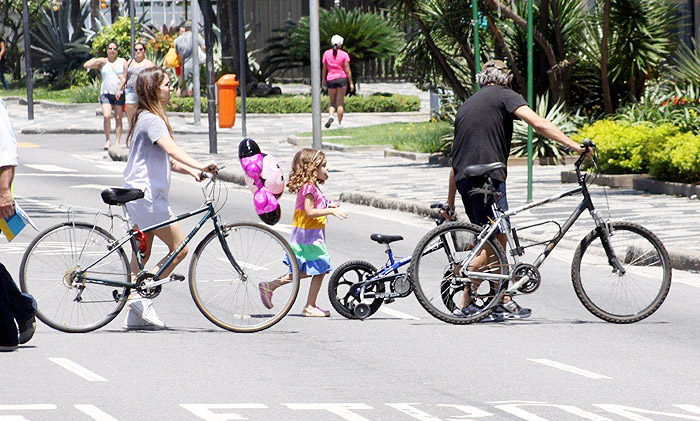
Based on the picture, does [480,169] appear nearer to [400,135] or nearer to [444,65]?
[444,65]

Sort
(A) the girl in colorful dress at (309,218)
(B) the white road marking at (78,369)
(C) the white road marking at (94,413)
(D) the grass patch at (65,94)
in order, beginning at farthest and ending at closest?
(D) the grass patch at (65,94) < (A) the girl in colorful dress at (309,218) < (B) the white road marking at (78,369) < (C) the white road marking at (94,413)

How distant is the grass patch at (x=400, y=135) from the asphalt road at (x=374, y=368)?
11565 millimetres

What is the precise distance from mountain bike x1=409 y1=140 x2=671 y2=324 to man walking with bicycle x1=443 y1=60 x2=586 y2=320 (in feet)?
0.33

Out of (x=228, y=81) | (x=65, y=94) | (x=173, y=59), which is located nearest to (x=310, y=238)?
(x=228, y=81)

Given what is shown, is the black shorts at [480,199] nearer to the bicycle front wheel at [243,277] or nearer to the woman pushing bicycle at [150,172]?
the bicycle front wheel at [243,277]

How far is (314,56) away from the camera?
66.1 ft

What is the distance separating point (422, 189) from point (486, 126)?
7888mm

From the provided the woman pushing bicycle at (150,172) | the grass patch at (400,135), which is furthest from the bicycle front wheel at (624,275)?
the grass patch at (400,135)

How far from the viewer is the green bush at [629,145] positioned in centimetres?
1703

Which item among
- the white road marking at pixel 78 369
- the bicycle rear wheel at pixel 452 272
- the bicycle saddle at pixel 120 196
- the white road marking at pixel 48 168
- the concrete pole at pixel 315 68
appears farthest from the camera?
the white road marking at pixel 48 168

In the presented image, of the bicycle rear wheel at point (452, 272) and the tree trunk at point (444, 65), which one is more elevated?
the tree trunk at point (444, 65)

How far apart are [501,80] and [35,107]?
30.8m

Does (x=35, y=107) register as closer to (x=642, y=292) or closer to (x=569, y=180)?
(x=569, y=180)

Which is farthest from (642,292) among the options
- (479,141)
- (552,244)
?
(479,141)
